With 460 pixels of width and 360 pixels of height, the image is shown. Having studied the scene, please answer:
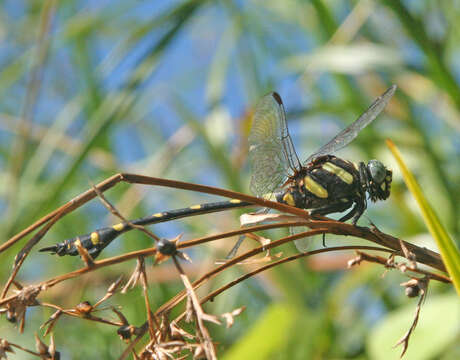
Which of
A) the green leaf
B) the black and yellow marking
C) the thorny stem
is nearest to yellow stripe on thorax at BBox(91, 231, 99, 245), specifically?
the black and yellow marking

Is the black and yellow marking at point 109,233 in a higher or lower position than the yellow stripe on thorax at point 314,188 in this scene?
higher

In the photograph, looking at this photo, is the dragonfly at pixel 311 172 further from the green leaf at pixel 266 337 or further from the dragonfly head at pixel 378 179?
the green leaf at pixel 266 337

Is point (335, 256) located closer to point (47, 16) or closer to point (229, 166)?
point (229, 166)

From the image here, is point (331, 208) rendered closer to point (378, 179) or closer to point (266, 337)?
point (378, 179)

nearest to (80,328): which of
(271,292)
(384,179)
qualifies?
(271,292)

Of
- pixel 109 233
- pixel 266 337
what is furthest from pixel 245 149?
pixel 109 233

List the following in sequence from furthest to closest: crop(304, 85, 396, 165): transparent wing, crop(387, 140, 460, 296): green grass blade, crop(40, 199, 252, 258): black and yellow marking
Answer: crop(304, 85, 396, 165): transparent wing, crop(40, 199, 252, 258): black and yellow marking, crop(387, 140, 460, 296): green grass blade

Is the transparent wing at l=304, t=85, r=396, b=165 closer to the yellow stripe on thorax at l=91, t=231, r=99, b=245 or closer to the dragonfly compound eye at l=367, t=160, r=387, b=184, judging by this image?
the dragonfly compound eye at l=367, t=160, r=387, b=184

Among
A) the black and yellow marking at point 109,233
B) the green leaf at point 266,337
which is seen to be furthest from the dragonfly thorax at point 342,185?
the green leaf at point 266,337
